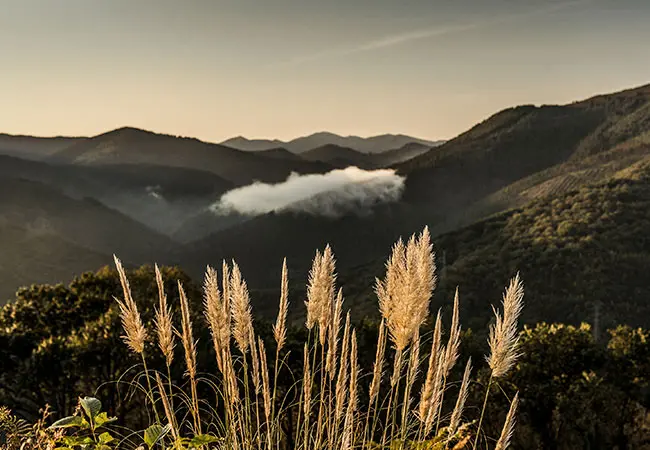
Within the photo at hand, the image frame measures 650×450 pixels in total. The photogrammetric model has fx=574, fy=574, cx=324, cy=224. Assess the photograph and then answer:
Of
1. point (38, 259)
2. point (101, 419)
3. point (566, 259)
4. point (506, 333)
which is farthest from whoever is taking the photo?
point (38, 259)

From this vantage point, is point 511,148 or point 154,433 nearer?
point 154,433

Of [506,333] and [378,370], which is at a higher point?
[506,333]

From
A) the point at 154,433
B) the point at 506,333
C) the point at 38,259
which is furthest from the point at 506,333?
the point at 38,259

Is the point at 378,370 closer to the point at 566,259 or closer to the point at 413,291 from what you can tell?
the point at 413,291

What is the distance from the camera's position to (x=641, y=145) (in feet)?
346

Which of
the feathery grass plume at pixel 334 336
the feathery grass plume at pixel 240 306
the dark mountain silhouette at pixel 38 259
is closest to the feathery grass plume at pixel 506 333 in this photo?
the feathery grass plume at pixel 334 336

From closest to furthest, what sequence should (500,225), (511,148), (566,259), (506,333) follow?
(506,333), (566,259), (500,225), (511,148)

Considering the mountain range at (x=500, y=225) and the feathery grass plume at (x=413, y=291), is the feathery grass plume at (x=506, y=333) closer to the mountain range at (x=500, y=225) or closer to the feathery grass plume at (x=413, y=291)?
the feathery grass plume at (x=413, y=291)

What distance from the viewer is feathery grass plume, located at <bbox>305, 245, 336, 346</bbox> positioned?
2.63 meters

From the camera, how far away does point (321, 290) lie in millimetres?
2666

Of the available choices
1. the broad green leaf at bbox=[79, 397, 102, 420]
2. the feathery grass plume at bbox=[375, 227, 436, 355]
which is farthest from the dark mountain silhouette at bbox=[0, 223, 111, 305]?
the feathery grass plume at bbox=[375, 227, 436, 355]

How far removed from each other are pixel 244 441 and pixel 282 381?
203 inches

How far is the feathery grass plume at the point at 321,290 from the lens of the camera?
2627 millimetres

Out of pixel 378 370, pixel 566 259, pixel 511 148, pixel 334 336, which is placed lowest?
pixel 566 259
